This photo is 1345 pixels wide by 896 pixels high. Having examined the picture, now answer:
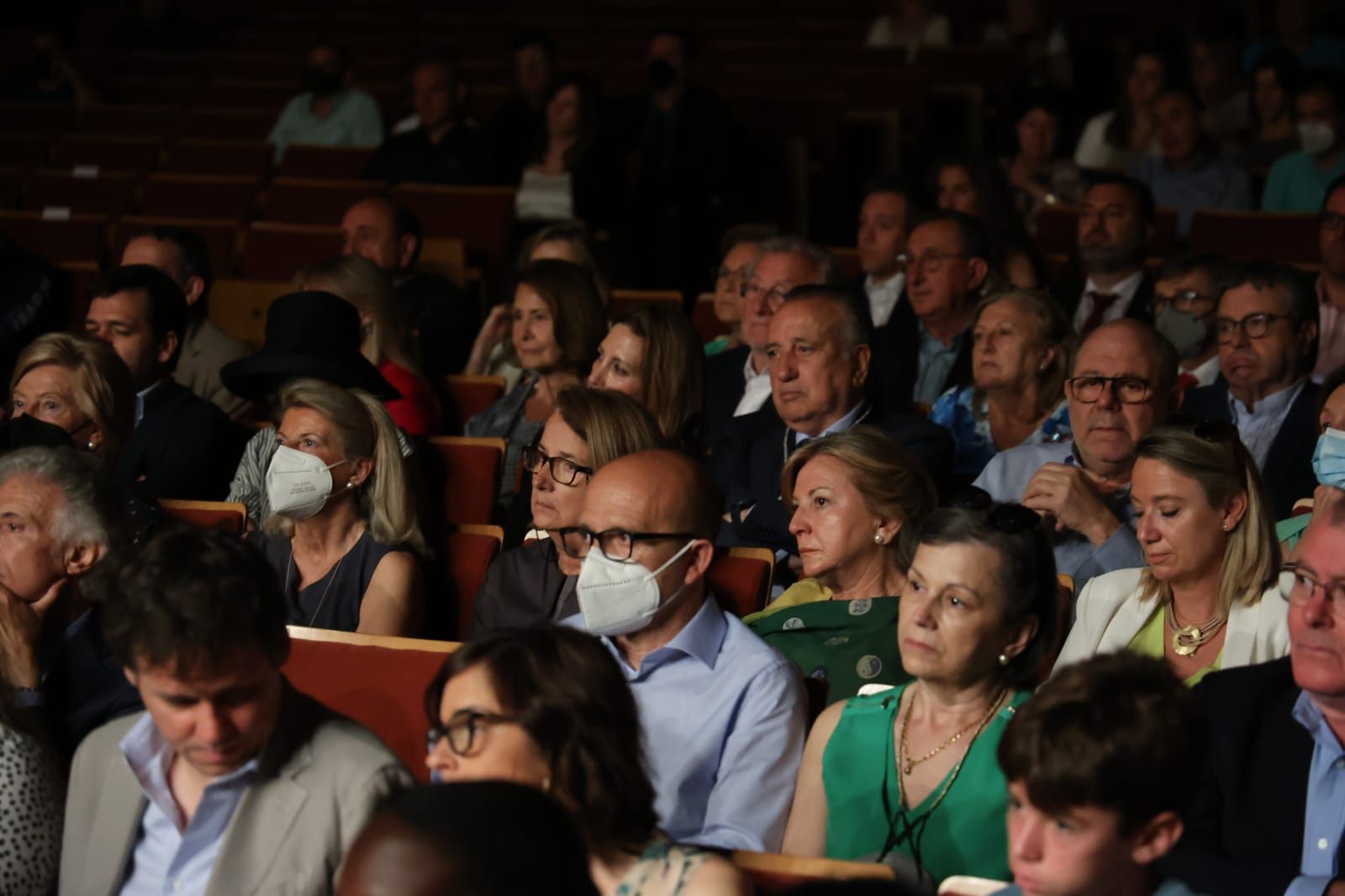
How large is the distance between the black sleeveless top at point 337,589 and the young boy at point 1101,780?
5.46ft

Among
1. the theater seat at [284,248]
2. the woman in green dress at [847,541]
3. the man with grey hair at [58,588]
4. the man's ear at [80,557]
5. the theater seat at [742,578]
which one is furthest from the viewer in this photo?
the theater seat at [284,248]

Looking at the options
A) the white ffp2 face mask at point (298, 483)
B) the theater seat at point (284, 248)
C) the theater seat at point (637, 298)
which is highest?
the theater seat at point (284, 248)

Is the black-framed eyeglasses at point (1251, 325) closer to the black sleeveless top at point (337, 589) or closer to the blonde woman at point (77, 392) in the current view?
the black sleeveless top at point (337, 589)

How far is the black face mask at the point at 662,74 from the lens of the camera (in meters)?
6.86

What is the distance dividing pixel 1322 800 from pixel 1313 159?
4.81 metres

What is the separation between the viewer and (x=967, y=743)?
231 centimetres

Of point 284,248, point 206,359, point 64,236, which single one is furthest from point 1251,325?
point 64,236

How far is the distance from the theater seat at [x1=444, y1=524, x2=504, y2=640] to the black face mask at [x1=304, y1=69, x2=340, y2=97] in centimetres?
472

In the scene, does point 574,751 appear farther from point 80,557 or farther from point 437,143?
point 437,143

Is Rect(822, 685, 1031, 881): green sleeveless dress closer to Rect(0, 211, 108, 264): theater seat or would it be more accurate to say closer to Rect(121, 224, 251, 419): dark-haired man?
Rect(121, 224, 251, 419): dark-haired man

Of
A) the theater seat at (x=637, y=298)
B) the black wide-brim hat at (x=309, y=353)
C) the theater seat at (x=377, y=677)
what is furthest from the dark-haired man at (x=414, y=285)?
the theater seat at (x=377, y=677)

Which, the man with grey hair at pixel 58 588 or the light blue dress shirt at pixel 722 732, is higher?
the man with grey hair at pixel 58 588

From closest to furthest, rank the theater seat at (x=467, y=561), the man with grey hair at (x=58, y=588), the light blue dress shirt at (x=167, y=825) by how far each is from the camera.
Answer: the light blue dress shirt at (x=167, y=825), the man with grey hair at (x=58, y=588), the theater seat at (x=467, y=561)

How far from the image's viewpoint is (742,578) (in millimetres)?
3023
